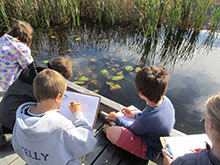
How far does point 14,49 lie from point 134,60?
2.50m

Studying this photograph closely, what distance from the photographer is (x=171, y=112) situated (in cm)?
127

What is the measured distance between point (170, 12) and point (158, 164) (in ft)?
13.1

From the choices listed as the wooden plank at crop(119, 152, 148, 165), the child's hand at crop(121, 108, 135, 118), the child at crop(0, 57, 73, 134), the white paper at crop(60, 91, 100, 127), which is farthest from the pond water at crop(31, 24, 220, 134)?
the child at crop(0, 57, 73, 134)

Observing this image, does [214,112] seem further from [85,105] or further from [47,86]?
[85,105]

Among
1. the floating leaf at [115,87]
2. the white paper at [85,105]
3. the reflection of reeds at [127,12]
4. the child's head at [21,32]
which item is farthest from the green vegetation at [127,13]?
the white paper at [85,105]

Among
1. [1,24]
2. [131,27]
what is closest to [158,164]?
[131,27]

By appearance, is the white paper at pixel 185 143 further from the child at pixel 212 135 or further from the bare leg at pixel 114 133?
the bare leg at pixel 114 133

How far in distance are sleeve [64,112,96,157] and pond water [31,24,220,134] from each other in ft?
4.95

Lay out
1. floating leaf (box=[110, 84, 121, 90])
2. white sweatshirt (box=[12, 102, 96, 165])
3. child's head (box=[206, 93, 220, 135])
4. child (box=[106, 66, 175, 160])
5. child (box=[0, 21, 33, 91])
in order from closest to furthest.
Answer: child's head (box=[206, 93, 220, 135]), white sweatshirt (box=[12, 102, 96, 165]), child (box=[106, 66, 175, 160]), child (box=[0, 21, 33, 91]), floating leaf (box=[110, 84, 121, 90])

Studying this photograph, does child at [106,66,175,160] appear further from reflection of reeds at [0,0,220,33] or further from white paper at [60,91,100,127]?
reflection of reeds at [0,0,220,33]

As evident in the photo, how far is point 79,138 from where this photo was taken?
0.95 m

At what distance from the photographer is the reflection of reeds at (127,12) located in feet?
13.6

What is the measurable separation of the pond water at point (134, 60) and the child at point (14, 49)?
1.29 meters

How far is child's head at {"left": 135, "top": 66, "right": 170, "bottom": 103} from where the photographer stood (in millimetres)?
1201
